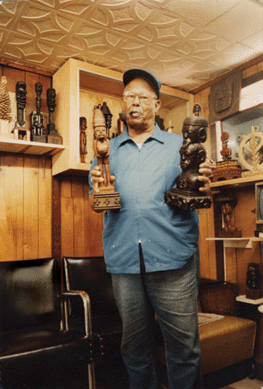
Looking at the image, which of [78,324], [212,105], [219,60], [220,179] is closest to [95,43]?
[219,60]

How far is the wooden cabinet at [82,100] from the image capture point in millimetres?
2188

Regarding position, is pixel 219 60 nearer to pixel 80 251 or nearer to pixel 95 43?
pixel 95 43

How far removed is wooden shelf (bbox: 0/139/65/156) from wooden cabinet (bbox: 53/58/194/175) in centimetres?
7

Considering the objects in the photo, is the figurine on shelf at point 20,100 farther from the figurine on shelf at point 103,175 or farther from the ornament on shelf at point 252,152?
the ornament on shelf at point 252,152

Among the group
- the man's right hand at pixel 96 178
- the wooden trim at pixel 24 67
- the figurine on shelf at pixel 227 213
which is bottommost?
the figurine on shelf at pixel 227 213

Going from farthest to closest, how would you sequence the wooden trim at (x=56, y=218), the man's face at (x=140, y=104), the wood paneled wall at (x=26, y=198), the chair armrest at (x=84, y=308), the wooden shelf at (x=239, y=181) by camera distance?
1. the wooden trim at (x=56, y=218)
2. the wood paneled wall at (x=26, y=198)
3. the wooden shelf at (x=239, y=181)
4. the chair armrest at (x=84, y=308)
5. the man's face at (x=140, y=104)

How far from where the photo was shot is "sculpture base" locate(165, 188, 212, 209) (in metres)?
1.10

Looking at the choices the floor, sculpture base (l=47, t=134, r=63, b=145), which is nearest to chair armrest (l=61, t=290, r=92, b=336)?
the floor

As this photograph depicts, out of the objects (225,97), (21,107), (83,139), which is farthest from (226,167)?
(21,107)

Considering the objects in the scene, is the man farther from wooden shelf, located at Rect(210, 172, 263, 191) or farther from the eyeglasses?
wooden shelf, located at Rect(210, 172, 263, 191)

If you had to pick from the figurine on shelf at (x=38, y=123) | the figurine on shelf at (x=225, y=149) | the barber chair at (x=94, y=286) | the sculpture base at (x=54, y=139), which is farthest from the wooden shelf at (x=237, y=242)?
the figurine on shelf at (x=38, y=123)

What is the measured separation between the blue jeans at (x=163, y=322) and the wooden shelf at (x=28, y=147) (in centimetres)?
125

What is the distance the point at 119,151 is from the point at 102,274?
114cm

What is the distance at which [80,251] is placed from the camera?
8.21 ft
